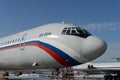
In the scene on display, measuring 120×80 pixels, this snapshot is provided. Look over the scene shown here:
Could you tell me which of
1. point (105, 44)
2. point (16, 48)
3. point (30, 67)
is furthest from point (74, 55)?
point (16, 48)

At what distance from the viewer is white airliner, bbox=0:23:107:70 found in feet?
53.2

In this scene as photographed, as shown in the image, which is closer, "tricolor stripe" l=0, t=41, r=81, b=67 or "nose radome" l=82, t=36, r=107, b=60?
"nose radome" l=82, t=36, r=107, b=60

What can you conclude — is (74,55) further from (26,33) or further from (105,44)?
(26,33)

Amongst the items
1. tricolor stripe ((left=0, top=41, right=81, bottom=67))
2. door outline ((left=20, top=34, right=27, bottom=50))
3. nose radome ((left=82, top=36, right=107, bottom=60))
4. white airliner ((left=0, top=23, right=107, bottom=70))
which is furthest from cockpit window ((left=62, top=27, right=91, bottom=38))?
door outline ((left=20, top=34, right=27, bottom=50))

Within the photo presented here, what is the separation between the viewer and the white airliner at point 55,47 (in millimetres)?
16203

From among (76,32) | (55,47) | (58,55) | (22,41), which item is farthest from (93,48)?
(22,41)

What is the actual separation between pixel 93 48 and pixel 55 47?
2.72m

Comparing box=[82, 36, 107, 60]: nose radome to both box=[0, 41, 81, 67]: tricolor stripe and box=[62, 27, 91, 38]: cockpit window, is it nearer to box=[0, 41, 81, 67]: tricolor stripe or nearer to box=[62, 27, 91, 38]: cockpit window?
box=[0, 41, 81, 67]: tricolor stripe

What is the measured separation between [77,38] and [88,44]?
1.13 meters

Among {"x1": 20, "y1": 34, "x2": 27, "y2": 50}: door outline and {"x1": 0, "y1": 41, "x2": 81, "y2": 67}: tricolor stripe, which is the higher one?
{"x1": 20, "y1": 34, "x2": 27, "y2": 50}: door outline

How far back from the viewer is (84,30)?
59.3ft

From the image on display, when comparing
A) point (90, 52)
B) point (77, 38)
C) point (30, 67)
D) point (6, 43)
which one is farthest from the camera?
point (6, 43)

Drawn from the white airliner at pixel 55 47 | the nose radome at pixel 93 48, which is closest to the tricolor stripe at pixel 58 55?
the white airliner at pixel 55 47

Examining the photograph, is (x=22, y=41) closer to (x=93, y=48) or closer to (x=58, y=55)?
(x=58, y=55)
